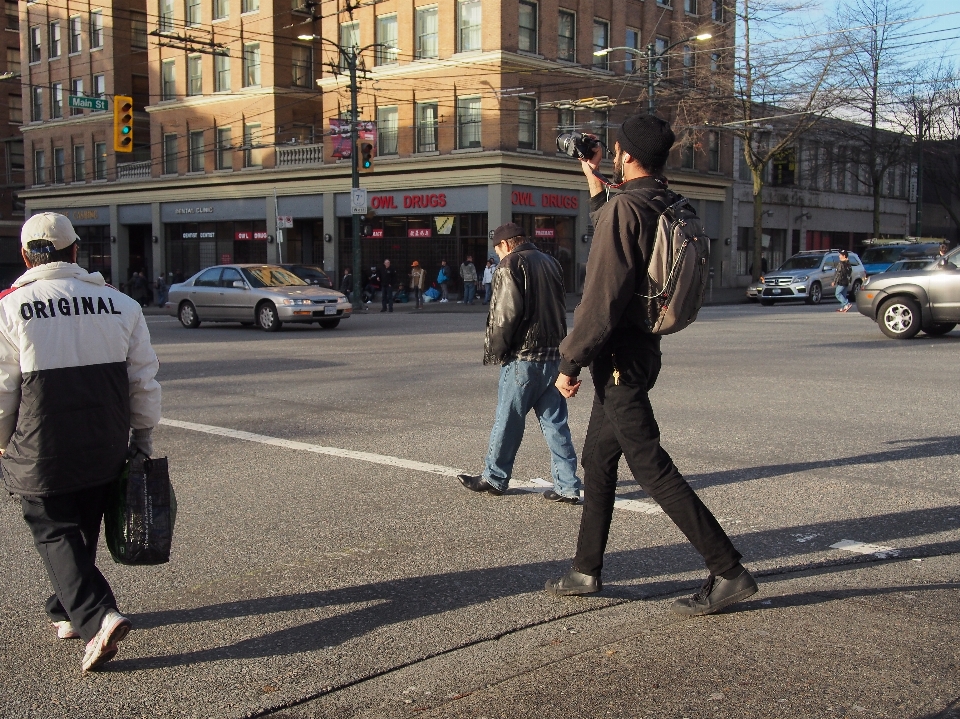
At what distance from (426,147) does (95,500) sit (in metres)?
35.8

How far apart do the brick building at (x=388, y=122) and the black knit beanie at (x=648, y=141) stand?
97.8 feet

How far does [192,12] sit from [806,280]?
2949 cm

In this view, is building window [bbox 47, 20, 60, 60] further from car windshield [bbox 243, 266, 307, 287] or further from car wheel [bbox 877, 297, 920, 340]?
car wheel [bbox 877, 297, 920, 340]

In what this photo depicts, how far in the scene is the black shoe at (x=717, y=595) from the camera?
4062mm

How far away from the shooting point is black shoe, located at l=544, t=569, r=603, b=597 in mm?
4328

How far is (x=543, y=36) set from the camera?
3741 cm

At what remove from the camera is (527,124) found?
37.5 m

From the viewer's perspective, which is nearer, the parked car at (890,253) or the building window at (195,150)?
the parked car at (890,253)

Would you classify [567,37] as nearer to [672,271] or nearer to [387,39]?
[387,39]

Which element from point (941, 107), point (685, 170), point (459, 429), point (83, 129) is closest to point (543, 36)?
point (685, 170)

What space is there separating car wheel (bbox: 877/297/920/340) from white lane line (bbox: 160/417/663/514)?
11712 millimetres

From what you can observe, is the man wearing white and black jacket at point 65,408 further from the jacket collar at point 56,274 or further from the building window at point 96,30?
the building window at point 96,30

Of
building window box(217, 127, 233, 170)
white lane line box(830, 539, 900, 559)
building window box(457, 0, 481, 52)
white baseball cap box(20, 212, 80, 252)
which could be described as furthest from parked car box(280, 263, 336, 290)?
white baseball cap box(20, 212, 80, 252)

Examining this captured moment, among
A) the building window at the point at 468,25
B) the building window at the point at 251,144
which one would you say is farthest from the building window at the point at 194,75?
the building window at the point at 468,25
